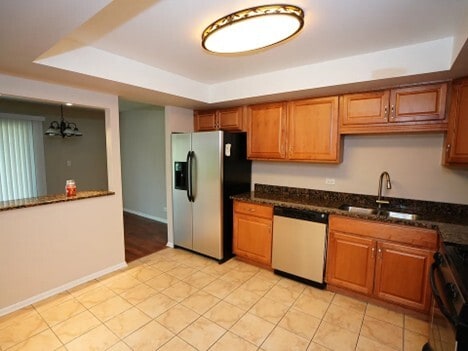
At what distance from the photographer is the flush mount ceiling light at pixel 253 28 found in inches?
57.7

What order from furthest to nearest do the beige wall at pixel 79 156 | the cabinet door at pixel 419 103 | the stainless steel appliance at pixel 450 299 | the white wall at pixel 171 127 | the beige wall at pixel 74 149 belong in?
the beige wall at pixel 79 156 → the beige wall at pixel 74 149 → the white wall at pixel 171 127 → the cabinet door at pixel 419 103 → the stainless steel appliance at pixel 450 299

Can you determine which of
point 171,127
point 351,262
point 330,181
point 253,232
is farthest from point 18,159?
point 351,262

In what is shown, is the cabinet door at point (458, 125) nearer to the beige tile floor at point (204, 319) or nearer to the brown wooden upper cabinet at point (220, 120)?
the beige tile floor at point (204, 319)

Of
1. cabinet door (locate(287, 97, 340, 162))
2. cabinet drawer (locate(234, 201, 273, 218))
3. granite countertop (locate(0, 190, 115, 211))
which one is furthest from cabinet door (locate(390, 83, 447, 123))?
granite countertop (locate(0, 190, 115, 211))

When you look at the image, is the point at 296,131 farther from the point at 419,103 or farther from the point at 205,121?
the point at 205,121

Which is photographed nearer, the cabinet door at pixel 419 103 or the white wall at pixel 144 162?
the cabinet door at pixel 419 103

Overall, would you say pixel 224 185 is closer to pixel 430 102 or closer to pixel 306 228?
pixel 306 228

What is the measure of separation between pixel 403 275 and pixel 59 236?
339 centimetres

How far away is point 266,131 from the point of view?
320 centimetres

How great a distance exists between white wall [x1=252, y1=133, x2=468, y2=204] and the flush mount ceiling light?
172cm

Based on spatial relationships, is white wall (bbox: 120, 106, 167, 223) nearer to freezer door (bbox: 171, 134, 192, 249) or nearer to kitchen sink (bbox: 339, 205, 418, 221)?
freezer door (bbox: 171, 134, 192, 249)

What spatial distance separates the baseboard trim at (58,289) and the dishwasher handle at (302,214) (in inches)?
83.2

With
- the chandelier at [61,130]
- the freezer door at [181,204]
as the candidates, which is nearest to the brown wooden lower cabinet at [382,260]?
the freezer door at [181,204]

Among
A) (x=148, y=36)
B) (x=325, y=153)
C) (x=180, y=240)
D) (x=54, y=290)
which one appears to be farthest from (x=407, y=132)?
(x=54, y=290)
